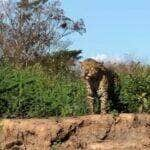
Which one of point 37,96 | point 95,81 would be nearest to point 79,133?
point 95,81

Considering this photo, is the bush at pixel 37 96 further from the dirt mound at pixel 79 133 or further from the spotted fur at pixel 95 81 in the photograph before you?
the dirt mound at pixel 79 133

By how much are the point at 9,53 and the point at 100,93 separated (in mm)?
22030

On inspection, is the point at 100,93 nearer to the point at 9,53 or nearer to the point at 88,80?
the point at 88,80

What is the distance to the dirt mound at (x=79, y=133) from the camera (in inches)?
340

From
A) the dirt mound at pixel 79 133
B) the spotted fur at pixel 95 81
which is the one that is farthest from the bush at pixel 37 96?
the dirt mound at pixel 79 133

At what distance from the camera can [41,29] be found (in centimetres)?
3375

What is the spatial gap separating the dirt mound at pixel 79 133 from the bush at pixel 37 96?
0.66 metres

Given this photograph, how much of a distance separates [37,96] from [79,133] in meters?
1.35

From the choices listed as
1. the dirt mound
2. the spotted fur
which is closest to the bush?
the spotted fur

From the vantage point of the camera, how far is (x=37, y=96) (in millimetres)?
9797

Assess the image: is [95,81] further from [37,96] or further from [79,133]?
[37,96]

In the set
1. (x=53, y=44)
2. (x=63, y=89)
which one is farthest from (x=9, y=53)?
(x=63, y=89)

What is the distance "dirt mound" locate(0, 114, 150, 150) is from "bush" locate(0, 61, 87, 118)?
0.66 metres

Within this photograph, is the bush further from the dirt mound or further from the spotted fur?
the dirt mound
